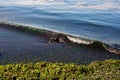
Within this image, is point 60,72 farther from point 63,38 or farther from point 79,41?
point 63,38

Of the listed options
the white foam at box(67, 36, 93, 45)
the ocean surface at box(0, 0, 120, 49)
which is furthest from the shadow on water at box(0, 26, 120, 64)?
the ocean surface at box(0, 0, 120, 49)

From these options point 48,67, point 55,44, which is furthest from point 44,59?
point 48,67

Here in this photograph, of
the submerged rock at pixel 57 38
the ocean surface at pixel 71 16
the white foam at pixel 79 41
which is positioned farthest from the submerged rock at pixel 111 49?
the submerged rock at pixel 57 38

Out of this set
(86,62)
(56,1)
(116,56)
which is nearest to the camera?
(86,62)

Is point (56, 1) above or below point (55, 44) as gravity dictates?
above

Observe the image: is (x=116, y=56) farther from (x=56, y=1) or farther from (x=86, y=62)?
(x=56, y=1)

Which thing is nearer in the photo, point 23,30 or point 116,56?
point 116,56
